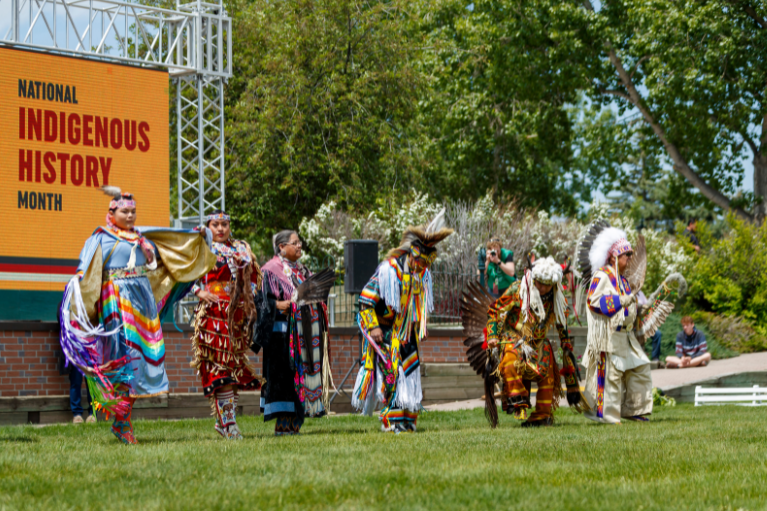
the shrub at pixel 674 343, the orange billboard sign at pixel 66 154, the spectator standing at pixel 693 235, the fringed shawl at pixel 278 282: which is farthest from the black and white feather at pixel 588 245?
the spectator standing at pixel 693 235

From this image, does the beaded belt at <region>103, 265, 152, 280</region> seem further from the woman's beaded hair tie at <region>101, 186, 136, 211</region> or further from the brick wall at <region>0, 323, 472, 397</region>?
the brick wall at <region>0, 323, 472, 397</region>

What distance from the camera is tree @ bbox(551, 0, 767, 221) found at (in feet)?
76.9

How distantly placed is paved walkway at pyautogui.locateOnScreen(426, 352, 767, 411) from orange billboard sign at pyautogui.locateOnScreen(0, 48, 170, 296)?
6.65 meters

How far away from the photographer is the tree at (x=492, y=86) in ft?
87.4

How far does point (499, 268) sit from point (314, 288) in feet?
18.8

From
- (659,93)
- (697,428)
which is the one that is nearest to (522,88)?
(659,93)

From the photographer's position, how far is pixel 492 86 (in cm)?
2834

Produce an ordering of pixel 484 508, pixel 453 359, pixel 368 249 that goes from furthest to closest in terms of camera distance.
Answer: pixel 453 359 → pixel 368 249 → pixel 484 508

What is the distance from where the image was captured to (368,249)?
13.3 m

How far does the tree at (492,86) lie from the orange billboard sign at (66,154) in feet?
36.2

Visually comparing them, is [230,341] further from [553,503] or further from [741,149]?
[741,149]

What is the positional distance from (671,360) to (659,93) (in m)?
8.95

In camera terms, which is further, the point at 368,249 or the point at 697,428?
the point at 368,249

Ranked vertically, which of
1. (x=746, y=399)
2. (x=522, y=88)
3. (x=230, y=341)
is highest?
(x=522, y=88)
